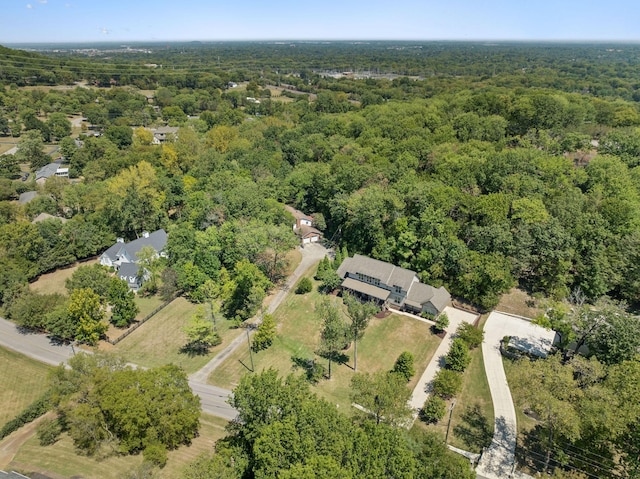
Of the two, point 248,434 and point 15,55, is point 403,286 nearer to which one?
point 248,434

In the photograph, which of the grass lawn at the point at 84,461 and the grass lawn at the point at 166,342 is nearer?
the grass lawn at the point at 84,461

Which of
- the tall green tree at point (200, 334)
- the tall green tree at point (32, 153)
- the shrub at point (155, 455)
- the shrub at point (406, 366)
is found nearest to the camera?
the shrub at point (155, 455)

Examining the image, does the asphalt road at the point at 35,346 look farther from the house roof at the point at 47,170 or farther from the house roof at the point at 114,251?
the house roof at the point at 47,170

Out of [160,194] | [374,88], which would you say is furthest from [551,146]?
[374,88]

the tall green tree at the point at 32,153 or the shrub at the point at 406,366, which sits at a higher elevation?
the tall green tree at the point at 32,153

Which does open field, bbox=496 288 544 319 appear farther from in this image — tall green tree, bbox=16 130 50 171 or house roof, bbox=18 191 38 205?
tall green tree, bbox=16 130 50 171

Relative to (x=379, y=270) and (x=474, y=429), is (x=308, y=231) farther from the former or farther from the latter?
(x=474, y=429)

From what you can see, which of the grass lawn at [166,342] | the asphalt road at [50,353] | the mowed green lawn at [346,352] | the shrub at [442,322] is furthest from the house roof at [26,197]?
the shrub at [442,322]
